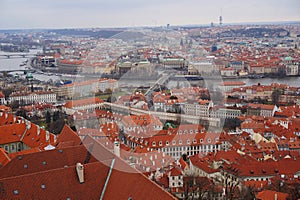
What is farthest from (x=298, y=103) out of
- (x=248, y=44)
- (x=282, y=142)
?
(x=248, y=44)

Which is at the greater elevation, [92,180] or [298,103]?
[92,180]

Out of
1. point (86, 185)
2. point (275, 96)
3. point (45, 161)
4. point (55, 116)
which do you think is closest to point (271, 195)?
point (86, 185)

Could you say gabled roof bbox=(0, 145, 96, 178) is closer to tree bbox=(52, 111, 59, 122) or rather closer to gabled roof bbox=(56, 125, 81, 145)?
gabled roof bbox=(56, 125, 81, 145)

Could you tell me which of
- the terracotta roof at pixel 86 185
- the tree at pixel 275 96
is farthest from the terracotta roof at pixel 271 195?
the tree at pixel 275 96

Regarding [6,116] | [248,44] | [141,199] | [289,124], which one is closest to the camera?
[141,199]

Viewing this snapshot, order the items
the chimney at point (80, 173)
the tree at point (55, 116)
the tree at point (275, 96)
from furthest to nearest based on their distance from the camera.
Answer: the tree at point (275, 96) → the tree at point (55, 116) → the chimney at point (80, 173)

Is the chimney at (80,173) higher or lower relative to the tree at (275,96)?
higher

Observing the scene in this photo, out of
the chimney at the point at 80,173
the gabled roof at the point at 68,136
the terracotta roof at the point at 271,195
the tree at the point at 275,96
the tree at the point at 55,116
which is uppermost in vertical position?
the chimney at the point at 80,173

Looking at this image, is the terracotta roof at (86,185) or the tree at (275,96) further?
A: the tree at (275,96)

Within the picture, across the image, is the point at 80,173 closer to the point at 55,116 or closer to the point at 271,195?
the point at 271,195

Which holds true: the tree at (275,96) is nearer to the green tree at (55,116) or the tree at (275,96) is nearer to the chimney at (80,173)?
the green tree at (55,116)

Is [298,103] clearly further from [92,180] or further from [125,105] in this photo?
[92,180]
